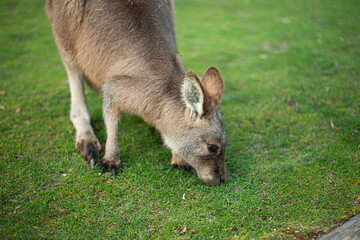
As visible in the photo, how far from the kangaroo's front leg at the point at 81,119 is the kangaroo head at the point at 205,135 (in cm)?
109

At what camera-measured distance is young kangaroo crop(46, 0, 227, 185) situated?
332 centimetres

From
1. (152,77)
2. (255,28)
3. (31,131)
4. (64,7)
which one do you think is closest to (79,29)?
(64,7)

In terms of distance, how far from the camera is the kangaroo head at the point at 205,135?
327 centimetres

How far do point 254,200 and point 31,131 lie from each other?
116 inches

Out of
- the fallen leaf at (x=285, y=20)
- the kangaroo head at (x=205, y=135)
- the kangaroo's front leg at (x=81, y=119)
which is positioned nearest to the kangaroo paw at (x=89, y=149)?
the kangaroo's front leg at (x=81, y=119)

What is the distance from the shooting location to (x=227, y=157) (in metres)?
3.89

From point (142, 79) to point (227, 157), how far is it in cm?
137

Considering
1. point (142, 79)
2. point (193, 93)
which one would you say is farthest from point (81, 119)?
point (193, 93)

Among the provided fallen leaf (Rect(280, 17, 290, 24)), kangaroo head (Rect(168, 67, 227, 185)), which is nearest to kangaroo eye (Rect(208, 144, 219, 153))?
kangaroo head (Rect(168, 67, 227, 185))

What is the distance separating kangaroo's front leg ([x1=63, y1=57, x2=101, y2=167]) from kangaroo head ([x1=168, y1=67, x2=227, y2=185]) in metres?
1.09

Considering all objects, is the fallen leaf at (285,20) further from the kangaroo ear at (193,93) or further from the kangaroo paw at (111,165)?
the kangaroo paw at (111,165)

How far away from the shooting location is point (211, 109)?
3.29 m

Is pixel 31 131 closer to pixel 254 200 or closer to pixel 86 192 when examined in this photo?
pixel 86 192

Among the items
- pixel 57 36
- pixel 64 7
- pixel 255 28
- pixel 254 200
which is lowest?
pixel 254 200
